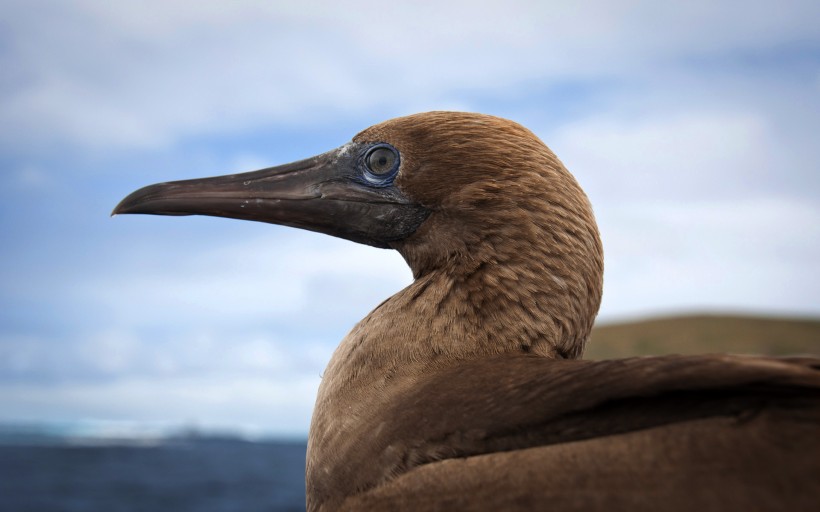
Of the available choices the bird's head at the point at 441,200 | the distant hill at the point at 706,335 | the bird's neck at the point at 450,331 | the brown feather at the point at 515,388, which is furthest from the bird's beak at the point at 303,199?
the distant hill at the point at 706,335

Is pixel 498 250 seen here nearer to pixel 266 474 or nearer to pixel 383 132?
pixel 383 132

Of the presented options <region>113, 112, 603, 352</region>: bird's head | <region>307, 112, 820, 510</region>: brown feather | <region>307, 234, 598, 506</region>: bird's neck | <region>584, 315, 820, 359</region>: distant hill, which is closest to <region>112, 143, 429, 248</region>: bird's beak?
<region>113, 112, 603, 352</region>: bird's head

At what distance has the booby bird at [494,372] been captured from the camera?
2816 millimetres

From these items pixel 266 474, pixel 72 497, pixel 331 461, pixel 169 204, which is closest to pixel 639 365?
pixel 331 461

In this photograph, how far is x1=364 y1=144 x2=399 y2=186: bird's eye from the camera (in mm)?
4500

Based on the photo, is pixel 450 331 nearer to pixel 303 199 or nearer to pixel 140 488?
pixel 303 199

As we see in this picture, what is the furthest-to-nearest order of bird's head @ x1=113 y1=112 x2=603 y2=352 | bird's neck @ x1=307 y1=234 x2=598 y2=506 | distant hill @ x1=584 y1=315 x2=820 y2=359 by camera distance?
distant hill @ x1=584 y1=315 x2=820 y2=359
bird's head @ x1=113 y1=112 x2=603 y2=352
bird's neck @ x1=307 y1=234 x2=598 y2=506

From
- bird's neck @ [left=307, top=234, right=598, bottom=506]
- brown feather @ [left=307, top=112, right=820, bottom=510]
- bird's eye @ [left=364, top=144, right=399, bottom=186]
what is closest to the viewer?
brown feather @ [left=307, top=112, right=820, bottom=510]

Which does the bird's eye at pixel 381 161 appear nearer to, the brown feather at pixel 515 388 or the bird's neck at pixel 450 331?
the brown feather at pixel 515 388

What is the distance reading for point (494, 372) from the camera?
3490 mm

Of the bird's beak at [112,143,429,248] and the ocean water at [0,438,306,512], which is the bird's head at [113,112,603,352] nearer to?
the bird's beak at [112,143,429,248]

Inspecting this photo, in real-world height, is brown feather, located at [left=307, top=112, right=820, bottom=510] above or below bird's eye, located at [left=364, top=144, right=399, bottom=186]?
below

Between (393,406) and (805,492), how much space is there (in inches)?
63.3

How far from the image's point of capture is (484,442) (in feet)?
10.7
